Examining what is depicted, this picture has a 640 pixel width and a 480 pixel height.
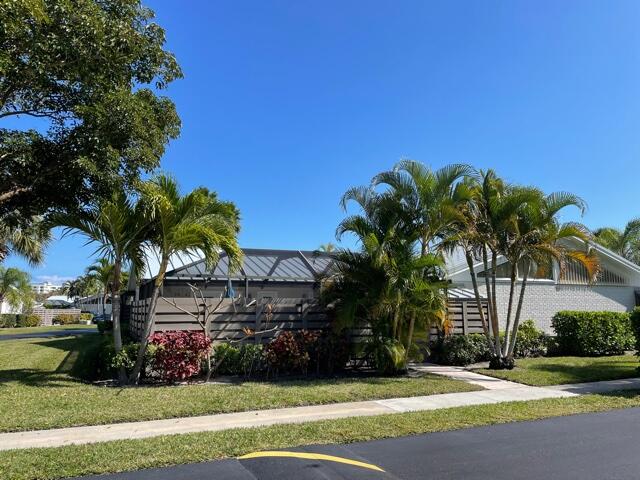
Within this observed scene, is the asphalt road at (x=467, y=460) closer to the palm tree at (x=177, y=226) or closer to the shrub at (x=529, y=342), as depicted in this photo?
the palm tree at (x=177, y=226)

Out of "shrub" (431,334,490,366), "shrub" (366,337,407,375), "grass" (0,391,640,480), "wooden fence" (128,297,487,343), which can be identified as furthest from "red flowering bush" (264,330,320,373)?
"shrub" (431,334,490,366)

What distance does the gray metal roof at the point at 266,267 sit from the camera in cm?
2038

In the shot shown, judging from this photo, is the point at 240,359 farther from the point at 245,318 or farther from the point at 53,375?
the point at 53,375

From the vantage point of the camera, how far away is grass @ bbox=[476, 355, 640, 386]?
11711 millimetres

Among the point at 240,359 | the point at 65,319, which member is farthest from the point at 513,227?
the point at 65,319

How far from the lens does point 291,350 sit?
11273 millimetres

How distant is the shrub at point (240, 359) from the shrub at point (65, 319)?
49319mm

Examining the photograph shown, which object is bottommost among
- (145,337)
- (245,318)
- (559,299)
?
(145,337)

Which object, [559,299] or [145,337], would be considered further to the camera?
[559,299]

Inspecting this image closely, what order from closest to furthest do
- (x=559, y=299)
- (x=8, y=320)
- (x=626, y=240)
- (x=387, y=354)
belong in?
(x=387, y=354) → (x=559, y=299) → (x=626, y=240) → (x=8, y=320)

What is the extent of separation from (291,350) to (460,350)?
5532mm

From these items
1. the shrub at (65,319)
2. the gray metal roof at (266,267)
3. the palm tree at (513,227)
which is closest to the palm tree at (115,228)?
the palm tree at (513,227)

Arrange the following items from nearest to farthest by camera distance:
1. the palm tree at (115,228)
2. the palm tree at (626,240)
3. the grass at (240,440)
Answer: the grass at (240,440)
the palm tree at (115,228)
the palm tree at (626,240)

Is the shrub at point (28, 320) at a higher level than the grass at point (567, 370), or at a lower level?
lower
